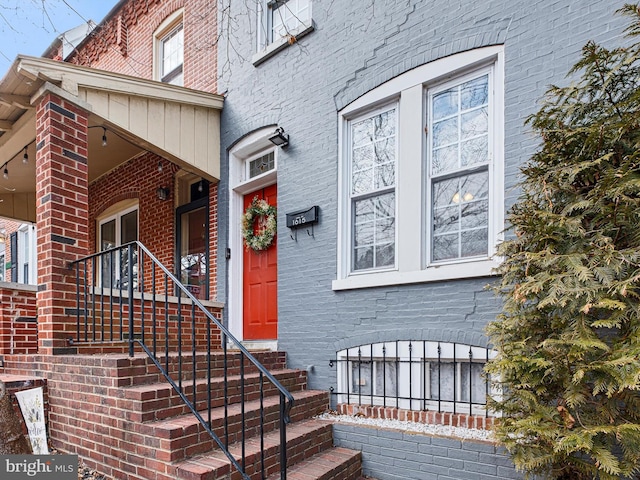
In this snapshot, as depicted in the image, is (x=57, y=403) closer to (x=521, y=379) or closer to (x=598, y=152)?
(x=521, y=379)

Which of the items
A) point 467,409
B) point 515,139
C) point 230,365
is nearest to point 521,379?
point 467,409

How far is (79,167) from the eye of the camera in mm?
3965

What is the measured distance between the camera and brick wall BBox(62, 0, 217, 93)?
5945 millimetres

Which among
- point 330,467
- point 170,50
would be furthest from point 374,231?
point 170,50

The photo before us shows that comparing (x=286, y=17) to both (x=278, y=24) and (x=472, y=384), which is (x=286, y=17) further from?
(x=472, y=384)

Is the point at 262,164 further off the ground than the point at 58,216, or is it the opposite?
the point at 262,164

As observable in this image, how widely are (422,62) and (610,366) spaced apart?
2.85 metres

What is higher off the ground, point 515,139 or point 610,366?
point 515,139

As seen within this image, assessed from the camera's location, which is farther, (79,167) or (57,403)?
(79,167)

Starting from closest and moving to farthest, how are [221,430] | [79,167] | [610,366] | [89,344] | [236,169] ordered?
[610,366], [221,430], [89,344], [79,167], [236,169]

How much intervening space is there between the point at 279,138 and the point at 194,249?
2270 mm

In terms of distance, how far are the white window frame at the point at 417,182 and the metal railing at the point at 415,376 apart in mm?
594

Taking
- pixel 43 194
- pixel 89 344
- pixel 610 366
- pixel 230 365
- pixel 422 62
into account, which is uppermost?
pixel 422 62

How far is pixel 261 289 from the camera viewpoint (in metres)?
5.27
